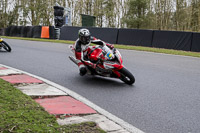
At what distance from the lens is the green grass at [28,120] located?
3.40m

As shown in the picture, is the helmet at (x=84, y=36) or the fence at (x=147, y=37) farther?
the fence at (x=147, y=37)

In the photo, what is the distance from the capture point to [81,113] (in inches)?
171

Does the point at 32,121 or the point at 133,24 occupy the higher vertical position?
the point at 133,24

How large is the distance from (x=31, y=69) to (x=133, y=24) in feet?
101

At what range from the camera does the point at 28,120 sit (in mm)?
3688

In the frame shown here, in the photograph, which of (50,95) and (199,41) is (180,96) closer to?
(50,95)

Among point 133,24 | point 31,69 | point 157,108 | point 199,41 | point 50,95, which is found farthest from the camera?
point 133,24

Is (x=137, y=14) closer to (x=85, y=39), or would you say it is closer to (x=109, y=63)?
(x=85, y=39)

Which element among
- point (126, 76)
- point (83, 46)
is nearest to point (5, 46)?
point (83, 46)

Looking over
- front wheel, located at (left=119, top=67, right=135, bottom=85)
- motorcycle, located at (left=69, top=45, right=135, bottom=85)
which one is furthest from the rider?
front wheel, located at (left=119, top=67, right=135, bottom=85)

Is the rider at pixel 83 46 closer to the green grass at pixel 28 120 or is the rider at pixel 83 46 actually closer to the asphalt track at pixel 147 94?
the asphalt track at pixel 147 94

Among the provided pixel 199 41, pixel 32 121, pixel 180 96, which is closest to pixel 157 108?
pixel 180 96

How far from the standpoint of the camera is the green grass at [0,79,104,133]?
340cm

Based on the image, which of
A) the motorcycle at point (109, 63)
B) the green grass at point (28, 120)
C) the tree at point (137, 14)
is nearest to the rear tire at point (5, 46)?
the motorcycle at point (109, 63)
